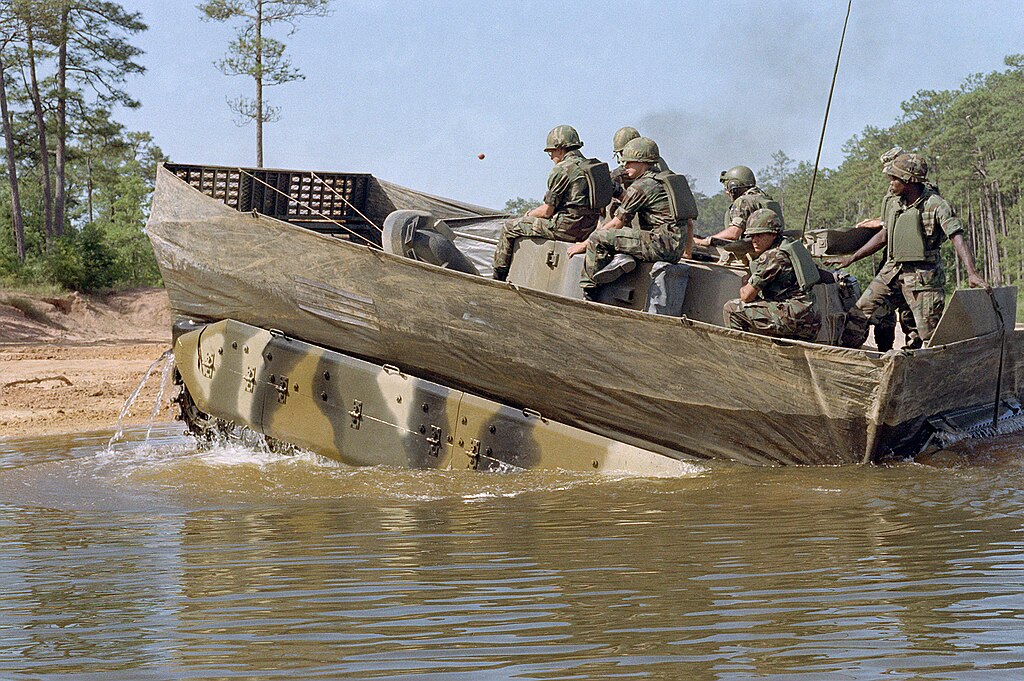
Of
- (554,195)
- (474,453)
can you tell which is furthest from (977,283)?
(474,453)

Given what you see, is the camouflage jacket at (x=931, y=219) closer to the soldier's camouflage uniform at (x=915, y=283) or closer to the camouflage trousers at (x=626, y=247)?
the soldier's camouflage uniform at (x=915, y=283)

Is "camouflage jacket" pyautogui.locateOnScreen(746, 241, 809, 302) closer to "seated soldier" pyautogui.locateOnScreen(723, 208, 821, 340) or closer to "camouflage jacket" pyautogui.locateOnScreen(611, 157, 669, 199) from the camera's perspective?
"seated soldier" pyautogui.locateOnScreen(723, 208, 821, 340)

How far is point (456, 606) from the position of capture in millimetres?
4340

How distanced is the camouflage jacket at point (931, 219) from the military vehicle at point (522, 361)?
0.50m

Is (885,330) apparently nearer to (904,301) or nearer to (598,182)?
(904,301)

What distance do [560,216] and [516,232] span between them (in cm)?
31

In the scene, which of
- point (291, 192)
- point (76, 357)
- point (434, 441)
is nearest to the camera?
point (434, 441)

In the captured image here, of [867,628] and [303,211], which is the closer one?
[867,628]

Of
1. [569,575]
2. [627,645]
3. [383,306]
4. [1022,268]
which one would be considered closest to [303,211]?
[383,306]

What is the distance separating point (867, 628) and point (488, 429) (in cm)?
397

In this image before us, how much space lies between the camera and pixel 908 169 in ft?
26.9

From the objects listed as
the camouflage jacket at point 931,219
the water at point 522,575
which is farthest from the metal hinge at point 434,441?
the camouflage jacket at point 931,219

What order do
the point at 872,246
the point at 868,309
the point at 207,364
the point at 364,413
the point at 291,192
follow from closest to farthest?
the point at 364,413
the point at 868,309
the point at 207,364
the point at 872,246
the point at 291,192

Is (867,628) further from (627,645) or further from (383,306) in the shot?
(383,306)
